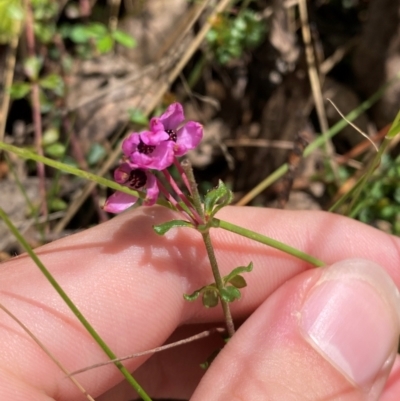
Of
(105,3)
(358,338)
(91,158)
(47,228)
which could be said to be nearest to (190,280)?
(358,338)

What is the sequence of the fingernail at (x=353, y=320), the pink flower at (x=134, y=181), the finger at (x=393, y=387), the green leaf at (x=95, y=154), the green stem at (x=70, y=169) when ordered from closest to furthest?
1. the green stem at (x=70, y=169)
2. the pink flower at (x=134, y=181)
3. the fingernail at (x=353, y=320)
4. the finger at (x=393, y=387)
5. the green leaf at (x=95, y=154)

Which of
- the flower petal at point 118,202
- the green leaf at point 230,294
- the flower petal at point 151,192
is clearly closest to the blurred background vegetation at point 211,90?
the flower petal at point 118,202

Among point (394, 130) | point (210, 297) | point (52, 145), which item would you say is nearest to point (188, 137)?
point (210, 297)

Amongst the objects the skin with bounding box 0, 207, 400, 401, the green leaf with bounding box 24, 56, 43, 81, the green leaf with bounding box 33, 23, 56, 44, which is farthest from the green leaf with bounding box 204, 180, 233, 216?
the green leaf with bounding box 33, 23, 56, 44

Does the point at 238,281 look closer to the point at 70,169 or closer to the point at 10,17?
the point at 70,169

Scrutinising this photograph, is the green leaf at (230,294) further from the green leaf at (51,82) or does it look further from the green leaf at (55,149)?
the green leaf at (51,82)

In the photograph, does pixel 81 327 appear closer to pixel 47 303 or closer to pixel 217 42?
pixel 47 303

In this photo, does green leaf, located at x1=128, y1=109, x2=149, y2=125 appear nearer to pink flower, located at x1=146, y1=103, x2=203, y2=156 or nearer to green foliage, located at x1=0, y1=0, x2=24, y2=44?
green foliage, located at x1=0, y1=0, x2=24, y2=44
